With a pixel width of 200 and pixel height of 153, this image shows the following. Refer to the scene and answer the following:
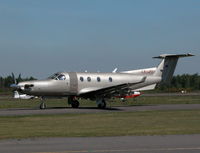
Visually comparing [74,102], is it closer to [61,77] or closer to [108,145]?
[61,77]

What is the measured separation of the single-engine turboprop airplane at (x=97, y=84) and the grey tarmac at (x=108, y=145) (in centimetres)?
1952

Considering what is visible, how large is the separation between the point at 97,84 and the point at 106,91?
7.13 feet

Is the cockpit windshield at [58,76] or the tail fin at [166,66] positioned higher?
the tail fin at [166,66]

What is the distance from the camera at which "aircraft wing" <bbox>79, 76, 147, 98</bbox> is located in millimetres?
36125

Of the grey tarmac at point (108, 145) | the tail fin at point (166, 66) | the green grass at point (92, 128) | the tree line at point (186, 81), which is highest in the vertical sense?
the tree line at point (186, 81)

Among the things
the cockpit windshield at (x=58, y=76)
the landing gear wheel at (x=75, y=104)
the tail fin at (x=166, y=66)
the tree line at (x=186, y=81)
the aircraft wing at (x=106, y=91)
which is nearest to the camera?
the aircraft wing at (x=106, y=91)

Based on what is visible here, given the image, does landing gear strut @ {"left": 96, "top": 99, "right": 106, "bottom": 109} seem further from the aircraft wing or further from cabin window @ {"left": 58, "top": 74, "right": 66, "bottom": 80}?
cabin window @ {"left": 58, "top": 74, "right": 66, "bottom": 80}

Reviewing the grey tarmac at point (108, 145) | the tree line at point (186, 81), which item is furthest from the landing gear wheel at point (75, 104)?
the tree line at point (186, 81)

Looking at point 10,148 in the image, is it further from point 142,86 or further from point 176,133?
point 142,86

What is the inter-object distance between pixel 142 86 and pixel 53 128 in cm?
2156

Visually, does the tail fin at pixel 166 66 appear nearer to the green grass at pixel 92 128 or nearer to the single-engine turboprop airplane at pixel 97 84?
the single-engine turboprop airplane at pixel 97 84

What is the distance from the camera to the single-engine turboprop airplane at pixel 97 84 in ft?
118

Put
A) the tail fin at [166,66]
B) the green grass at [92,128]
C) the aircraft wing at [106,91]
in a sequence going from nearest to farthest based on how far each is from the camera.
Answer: the green grass at [92,128], the aircraft wing at [106,91], the tail fin at [166,66]

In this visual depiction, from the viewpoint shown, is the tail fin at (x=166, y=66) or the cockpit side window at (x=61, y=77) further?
the tail fin at (x=166, y=66)
